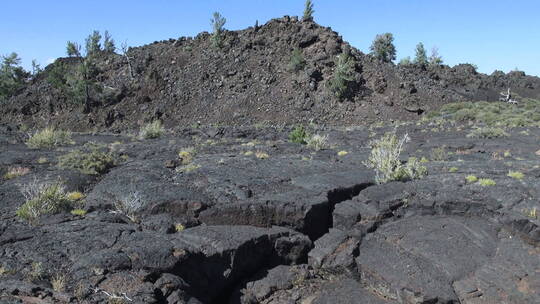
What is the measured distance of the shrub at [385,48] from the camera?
185 ft

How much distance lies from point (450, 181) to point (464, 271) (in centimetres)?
458

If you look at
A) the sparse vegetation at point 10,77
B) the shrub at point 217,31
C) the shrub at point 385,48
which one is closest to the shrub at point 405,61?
the shrub at point 385,48

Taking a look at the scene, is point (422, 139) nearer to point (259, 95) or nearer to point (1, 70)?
point (259, 95)

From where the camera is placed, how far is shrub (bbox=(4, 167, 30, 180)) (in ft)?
45.3

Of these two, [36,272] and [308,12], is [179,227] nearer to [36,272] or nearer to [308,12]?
[36,272]

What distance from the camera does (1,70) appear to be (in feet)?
157

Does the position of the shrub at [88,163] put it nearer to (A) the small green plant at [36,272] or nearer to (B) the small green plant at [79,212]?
(B) the small green plant at [79,212]

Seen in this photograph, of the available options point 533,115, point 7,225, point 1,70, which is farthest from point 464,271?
point 1,70

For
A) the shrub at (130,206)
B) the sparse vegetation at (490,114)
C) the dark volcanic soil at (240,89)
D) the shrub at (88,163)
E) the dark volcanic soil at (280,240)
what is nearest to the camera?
the dark volcanic soil at (280,240)

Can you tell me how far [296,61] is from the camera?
147 feet

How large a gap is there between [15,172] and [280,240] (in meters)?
9.24

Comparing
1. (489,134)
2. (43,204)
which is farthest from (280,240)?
(489,134)

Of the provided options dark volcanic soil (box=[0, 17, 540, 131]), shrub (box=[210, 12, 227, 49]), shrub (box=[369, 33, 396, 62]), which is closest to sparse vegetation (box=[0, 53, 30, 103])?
dark volcanic soil (box=[0, 17, 540, 131])

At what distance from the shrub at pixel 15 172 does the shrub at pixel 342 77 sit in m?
31.8
